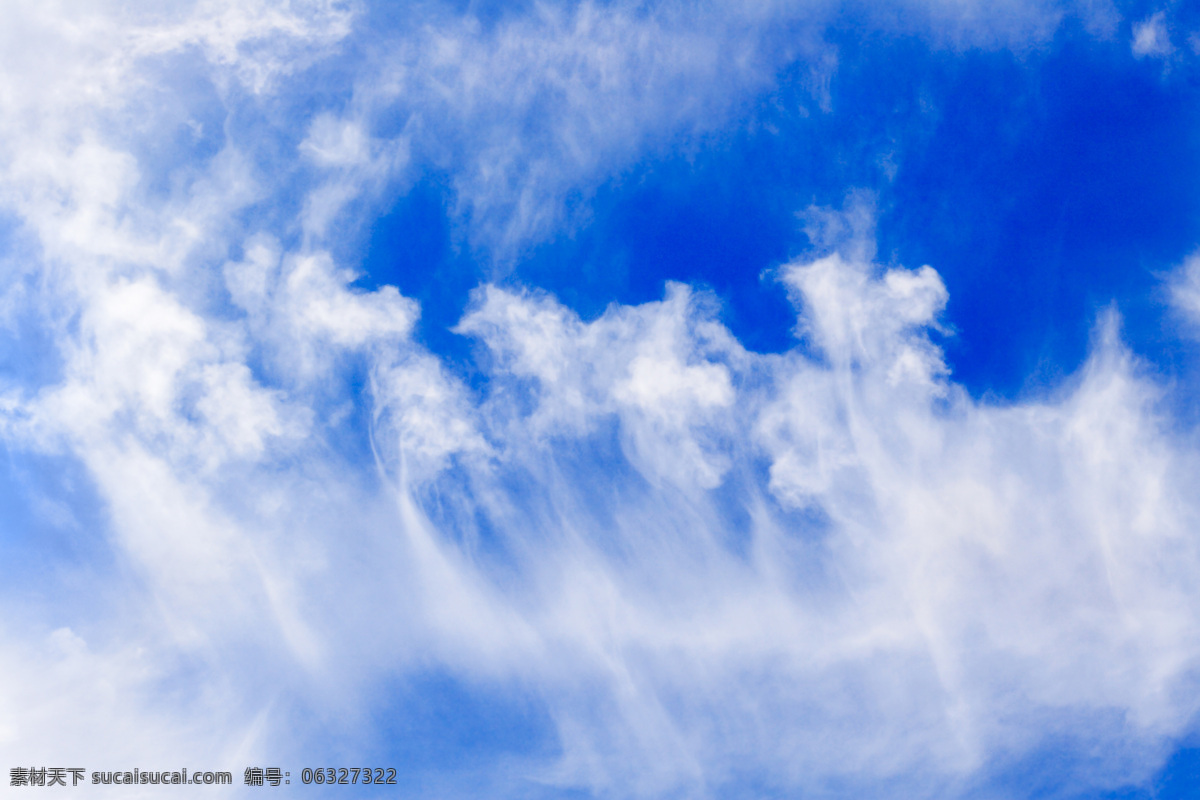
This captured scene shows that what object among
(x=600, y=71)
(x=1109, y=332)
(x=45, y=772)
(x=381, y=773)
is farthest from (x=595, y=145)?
(x=45, y=772)

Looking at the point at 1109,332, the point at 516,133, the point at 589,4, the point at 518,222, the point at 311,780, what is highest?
the point at 589,4

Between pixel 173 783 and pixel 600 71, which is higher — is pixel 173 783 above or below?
below

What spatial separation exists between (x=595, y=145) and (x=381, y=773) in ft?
287

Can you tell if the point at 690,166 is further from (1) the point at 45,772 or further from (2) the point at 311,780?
(1) the point at 45,772

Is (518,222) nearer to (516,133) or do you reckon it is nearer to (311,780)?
(516,133)

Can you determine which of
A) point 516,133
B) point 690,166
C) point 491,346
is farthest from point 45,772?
point 690,166

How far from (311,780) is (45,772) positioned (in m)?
33.0

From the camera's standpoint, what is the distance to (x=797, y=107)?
411ft

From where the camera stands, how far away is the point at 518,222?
412ft

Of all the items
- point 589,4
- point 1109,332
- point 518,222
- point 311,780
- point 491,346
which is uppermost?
point 589,4

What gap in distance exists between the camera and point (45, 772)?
119 m

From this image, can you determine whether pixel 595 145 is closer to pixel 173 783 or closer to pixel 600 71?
pixel 600 71

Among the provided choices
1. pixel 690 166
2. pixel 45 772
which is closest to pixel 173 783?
pixel 45 772

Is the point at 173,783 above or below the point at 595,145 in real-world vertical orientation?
below
